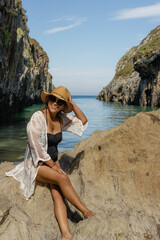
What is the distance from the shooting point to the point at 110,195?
12.9ft

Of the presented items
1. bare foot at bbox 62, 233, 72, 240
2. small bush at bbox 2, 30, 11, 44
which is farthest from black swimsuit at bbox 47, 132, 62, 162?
small bush at bbox 2, 30, 11, 44

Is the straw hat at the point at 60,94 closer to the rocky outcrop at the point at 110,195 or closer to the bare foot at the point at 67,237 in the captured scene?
the rocky outcrop at the point at 110,195

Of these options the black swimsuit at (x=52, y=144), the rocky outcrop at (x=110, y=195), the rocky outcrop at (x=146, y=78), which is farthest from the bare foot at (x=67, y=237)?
the rocky outcrop at (x=146, y=78)

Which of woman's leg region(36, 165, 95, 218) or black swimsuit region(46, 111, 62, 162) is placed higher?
black swimsuit region(46, 111, 62, 162)

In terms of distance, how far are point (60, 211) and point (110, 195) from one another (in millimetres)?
881

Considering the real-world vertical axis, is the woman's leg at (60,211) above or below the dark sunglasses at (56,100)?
below

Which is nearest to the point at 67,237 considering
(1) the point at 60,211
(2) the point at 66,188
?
(1) the point at 60,211

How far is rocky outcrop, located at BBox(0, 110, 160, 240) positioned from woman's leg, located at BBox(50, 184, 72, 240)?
0.19 meters

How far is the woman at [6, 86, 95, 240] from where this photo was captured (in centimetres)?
351

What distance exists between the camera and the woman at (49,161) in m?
3.51

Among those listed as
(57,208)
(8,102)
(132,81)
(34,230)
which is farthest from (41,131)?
(132,81)

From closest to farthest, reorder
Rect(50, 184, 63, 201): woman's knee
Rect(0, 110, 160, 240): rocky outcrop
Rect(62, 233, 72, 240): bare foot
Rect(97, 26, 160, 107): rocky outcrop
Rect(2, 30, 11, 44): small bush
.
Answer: Rect(0, 110, 160, 240): rocky outcrop
Rect(62, 233, 72, 240): bare foot
Rect(50, 184, 63, 201): woman's knee
Rect(2, 30, 11, 44): small bush
Rect(97, 26, 160, 107): rocky outcrop

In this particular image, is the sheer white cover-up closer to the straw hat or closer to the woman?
the woman

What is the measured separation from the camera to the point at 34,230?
11.2 feet
